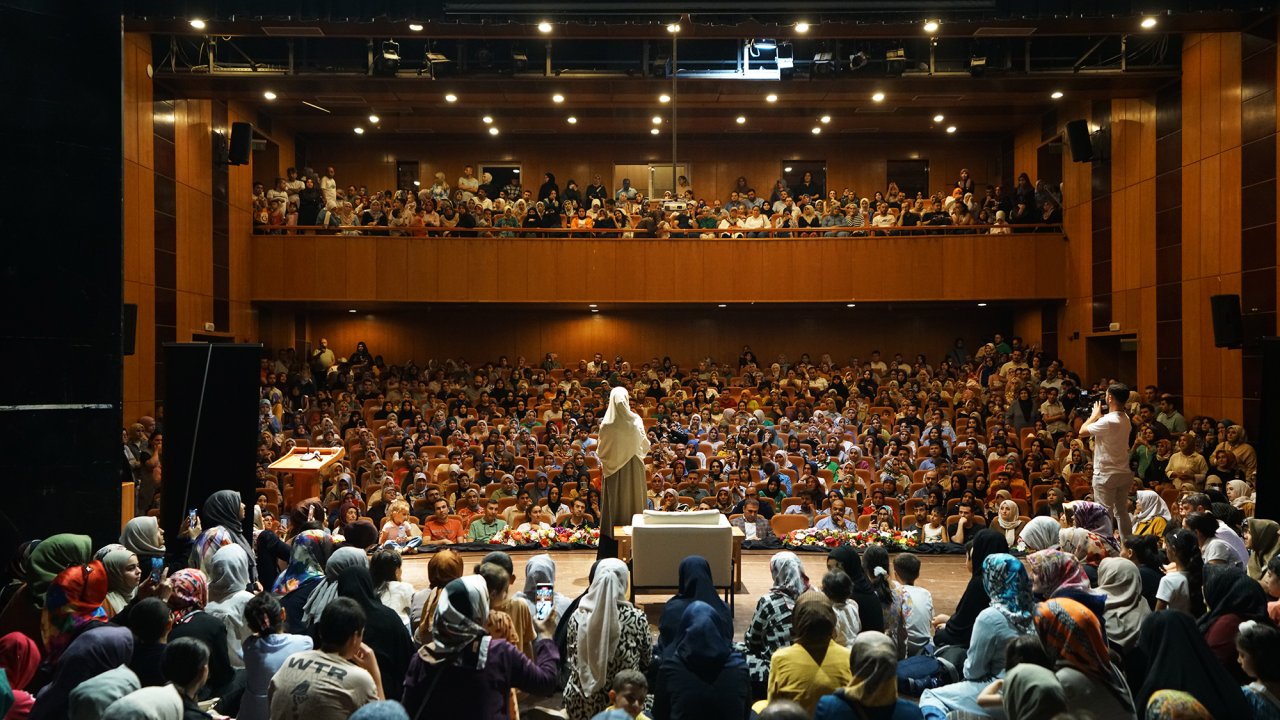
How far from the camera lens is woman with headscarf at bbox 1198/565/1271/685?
4.28m

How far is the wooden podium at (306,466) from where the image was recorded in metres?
8.45

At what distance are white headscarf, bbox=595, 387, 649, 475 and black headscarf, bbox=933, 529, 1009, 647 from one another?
118 inches

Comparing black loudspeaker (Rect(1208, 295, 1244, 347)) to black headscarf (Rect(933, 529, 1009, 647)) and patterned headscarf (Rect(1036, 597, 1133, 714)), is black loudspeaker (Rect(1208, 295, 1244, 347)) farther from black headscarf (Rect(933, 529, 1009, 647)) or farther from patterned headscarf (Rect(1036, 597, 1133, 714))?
patterned headscarf (Rect(1036, 597, 1133, 714))

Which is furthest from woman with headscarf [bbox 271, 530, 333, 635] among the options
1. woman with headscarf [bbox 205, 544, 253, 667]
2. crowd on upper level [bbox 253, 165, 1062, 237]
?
crowd on upper level [bbox 253, 165, 1062, 237]

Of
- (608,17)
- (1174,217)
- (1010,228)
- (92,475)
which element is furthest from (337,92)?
(1174,217)

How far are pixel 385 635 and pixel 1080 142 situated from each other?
610 inches

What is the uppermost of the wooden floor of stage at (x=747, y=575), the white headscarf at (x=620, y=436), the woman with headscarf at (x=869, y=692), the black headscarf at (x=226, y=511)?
the white headscarf at (x=620, y=436)

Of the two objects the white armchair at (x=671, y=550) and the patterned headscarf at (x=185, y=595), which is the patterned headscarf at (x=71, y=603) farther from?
the white armchair at (x=671, y=550)

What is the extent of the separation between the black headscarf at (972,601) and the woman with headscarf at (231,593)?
3.50m

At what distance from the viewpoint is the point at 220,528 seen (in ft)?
18.6

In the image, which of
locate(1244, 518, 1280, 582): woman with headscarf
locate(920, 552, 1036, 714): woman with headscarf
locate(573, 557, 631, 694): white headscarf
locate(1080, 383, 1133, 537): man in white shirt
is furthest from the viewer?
locate(1080, 383, 1133, 537): man in white shirt

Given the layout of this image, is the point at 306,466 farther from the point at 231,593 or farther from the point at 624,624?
the point at 624,624

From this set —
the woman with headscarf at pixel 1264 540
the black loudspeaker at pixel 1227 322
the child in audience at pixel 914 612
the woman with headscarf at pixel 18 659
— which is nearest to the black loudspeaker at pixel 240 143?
the woman with headscarf at pixel 18 659

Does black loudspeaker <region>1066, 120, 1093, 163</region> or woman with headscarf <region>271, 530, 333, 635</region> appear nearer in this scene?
woman with headscarf <region>271, 530, 333, 635</region>
